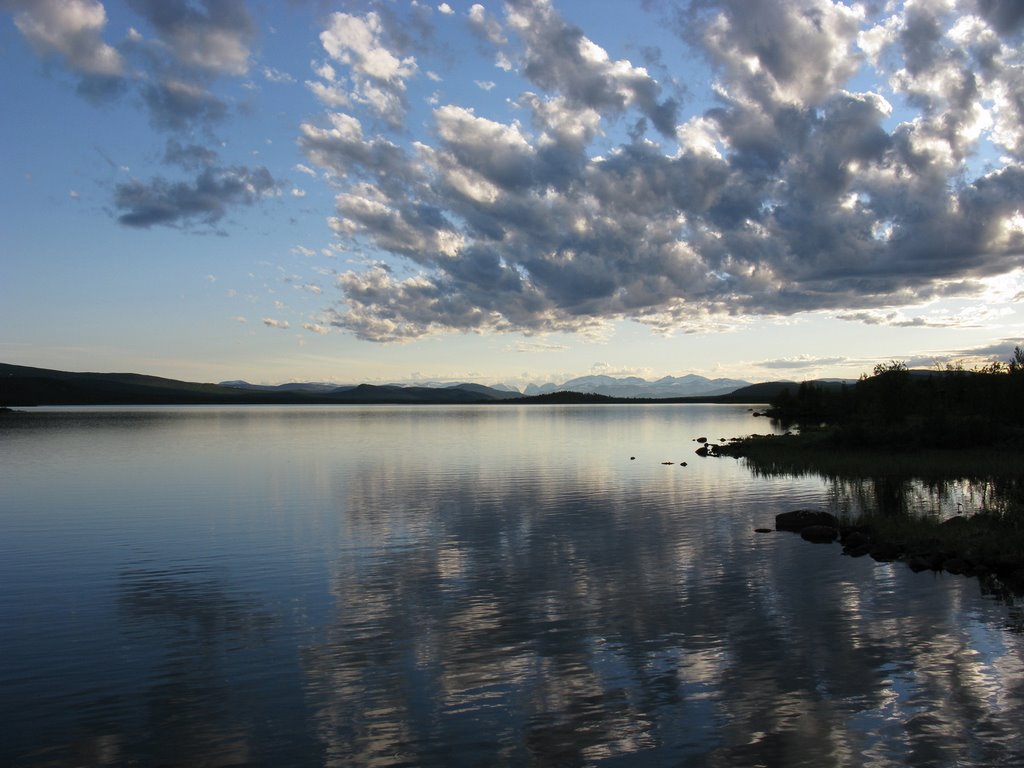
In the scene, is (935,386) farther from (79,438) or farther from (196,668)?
(79,438)

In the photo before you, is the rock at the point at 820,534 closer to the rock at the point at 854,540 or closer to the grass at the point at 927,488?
the rock at the point at 854,540

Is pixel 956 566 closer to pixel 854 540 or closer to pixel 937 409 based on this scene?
pixel 854 540

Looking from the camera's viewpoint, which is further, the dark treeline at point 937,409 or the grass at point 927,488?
the dark treeline at point 937,409

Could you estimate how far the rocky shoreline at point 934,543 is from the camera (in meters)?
27.2

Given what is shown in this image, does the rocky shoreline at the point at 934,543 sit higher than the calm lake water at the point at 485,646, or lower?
higher

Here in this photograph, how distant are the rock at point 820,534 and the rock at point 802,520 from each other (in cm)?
147

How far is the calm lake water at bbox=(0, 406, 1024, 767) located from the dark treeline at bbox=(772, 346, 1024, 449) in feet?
139

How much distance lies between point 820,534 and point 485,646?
21.4 meters

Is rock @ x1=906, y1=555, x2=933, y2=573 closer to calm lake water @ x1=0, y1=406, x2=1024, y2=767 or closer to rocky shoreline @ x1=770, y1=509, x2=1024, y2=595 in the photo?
rocky shoreline @ x1=770, y1=509, x2=1024, y2=595

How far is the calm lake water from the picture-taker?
14.4m

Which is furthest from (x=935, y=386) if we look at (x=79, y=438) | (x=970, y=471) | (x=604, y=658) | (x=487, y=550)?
(x=79, y=438)

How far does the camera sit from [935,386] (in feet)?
393

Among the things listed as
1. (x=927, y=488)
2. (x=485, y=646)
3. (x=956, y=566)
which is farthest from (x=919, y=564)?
(x=927, y=488)

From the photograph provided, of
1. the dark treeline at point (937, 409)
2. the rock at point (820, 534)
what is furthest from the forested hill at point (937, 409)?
the rock at point (820, 534)
